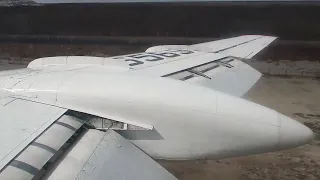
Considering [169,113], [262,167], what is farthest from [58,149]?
[262,167]

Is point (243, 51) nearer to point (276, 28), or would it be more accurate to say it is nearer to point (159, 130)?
point (159, 130)

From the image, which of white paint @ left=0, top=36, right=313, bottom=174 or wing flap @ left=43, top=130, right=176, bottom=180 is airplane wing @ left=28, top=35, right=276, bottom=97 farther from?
wing flap @ left=43, top=130, right=176, bottom=180

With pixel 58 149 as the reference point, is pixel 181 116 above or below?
above

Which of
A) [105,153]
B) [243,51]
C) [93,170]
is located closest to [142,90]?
[105,153]

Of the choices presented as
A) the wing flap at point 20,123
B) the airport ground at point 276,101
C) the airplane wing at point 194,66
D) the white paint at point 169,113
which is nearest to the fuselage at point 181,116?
the white paint at point 169,113

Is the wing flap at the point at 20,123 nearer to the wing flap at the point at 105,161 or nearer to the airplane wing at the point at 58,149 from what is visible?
the airplane wing at the point at 58,149

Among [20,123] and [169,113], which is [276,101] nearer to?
[169,113]
